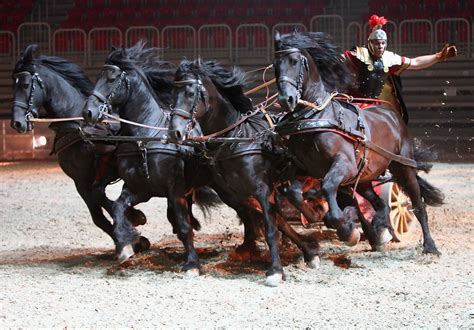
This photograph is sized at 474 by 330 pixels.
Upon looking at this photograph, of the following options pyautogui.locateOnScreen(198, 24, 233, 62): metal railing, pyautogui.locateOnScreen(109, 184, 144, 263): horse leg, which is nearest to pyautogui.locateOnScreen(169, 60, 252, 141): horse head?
pyautogui.locateOnScreen(109, 184, 144, 263): horse leg

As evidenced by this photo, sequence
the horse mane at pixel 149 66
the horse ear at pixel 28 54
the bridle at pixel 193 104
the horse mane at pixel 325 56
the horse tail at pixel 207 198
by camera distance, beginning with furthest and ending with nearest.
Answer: the horse tail at pixel 207 198, the horse ear at pixel 28 54, the horse mane at pixel 149 66, the horse mane at pixel 325 56, the bridle at pixel 193 104

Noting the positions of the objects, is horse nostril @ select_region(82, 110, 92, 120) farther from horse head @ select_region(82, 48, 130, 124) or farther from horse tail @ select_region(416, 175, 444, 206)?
horse tail @ select_region(416, 175, 444, 206)

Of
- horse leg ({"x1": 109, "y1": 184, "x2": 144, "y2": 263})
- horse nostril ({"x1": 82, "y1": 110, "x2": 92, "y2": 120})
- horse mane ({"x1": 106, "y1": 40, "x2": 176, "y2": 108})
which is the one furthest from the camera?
horse mane ({"x1": 106, "y1": 40, "x2": 176, "y2": 108})

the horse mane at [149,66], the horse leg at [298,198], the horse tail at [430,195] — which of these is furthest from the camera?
the horse tail at [430,195]

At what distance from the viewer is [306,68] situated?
6.14 metres

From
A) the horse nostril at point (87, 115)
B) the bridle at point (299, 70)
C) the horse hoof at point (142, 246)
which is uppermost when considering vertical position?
the bridle at point (299, 70)

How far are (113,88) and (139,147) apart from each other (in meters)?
0.51

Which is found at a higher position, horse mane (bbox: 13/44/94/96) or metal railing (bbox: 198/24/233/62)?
metal railing (bbox: 198/24/233/62)

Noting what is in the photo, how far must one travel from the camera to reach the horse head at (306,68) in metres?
5.96

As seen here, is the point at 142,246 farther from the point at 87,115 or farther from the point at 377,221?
the point at 377,221

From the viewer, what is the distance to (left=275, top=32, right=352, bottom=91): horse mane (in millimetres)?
6246

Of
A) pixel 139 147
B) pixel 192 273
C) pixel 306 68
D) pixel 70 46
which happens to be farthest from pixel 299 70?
pixel 70 46

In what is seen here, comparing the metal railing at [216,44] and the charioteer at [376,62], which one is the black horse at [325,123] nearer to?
the charioteer at [376,62]

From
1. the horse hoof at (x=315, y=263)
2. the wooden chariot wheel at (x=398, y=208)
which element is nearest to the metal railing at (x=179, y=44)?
the wooden chariot wheel at (x=398, y=208)
